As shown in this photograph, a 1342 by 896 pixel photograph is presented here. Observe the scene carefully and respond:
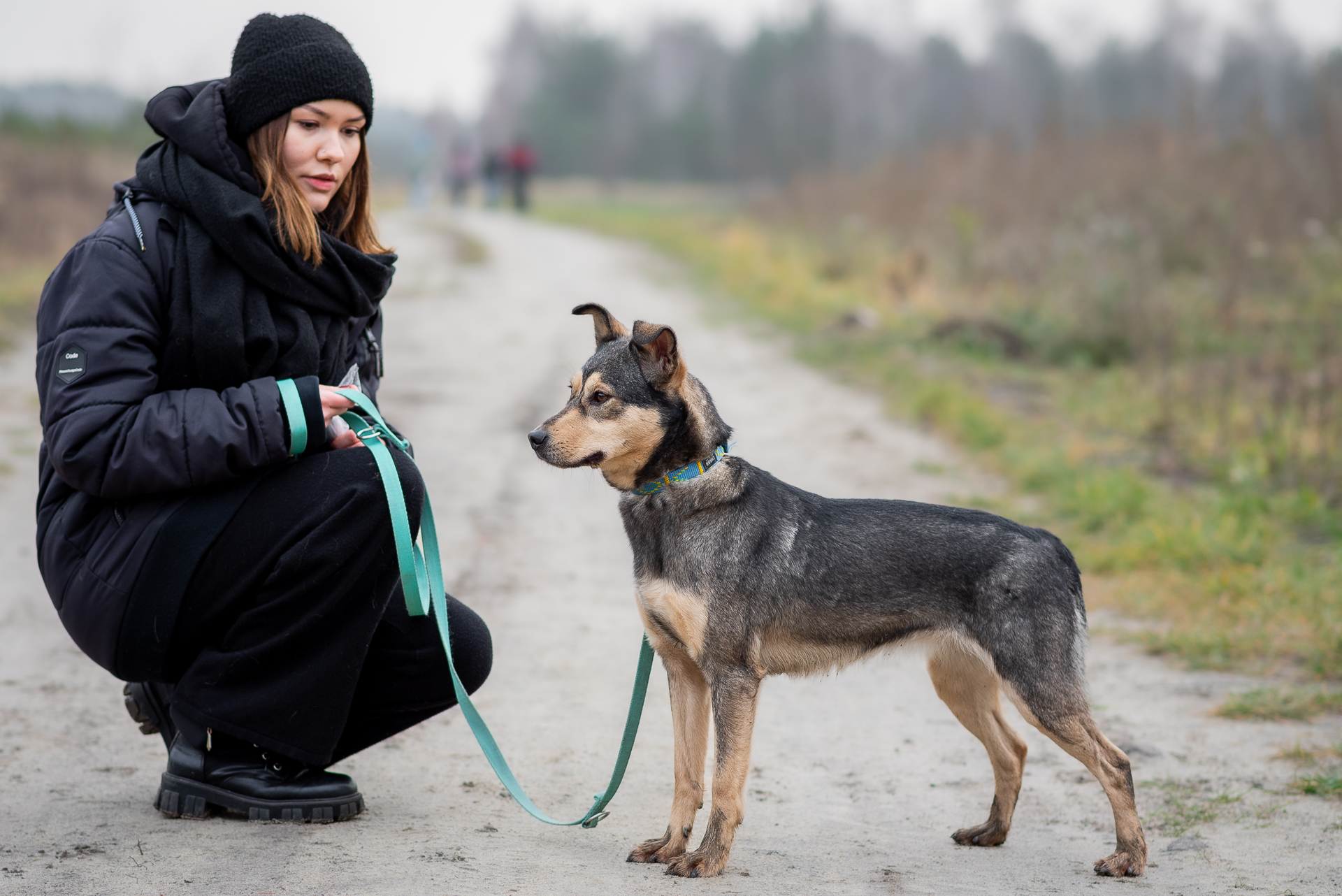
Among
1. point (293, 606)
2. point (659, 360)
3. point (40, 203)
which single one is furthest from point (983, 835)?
point (40, 203)

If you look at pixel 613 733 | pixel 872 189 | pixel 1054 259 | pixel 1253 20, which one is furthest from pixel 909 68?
pixel 613 733

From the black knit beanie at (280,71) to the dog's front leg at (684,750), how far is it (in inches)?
83.1

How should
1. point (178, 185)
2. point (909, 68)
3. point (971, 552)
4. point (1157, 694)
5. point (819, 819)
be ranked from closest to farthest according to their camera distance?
point (178, 185) < point (971, 552) < point (819, 819) < point (1157, 694) < point (909, 68)

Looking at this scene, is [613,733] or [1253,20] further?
[1253,20]

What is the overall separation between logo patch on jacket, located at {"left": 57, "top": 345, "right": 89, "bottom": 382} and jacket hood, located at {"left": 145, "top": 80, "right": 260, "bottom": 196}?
0.69 m

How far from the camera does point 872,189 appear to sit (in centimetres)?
2214

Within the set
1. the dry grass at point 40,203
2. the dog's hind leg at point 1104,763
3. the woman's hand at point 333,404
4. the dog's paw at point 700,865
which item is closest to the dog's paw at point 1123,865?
the dog's hind leg at point 1104,763

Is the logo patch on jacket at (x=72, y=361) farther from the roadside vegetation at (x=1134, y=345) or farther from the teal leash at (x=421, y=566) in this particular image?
the roadside vegetation at (x=1134, y=345)

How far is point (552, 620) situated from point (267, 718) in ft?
9.13

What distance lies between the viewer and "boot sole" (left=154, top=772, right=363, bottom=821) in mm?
3730

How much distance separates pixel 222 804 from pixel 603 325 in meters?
2.02

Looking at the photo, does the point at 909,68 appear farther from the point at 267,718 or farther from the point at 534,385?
the point at 267,718

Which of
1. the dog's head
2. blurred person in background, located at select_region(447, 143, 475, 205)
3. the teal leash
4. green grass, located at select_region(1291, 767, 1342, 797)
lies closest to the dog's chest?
the teal leash

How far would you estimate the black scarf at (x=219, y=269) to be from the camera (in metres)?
3.55
